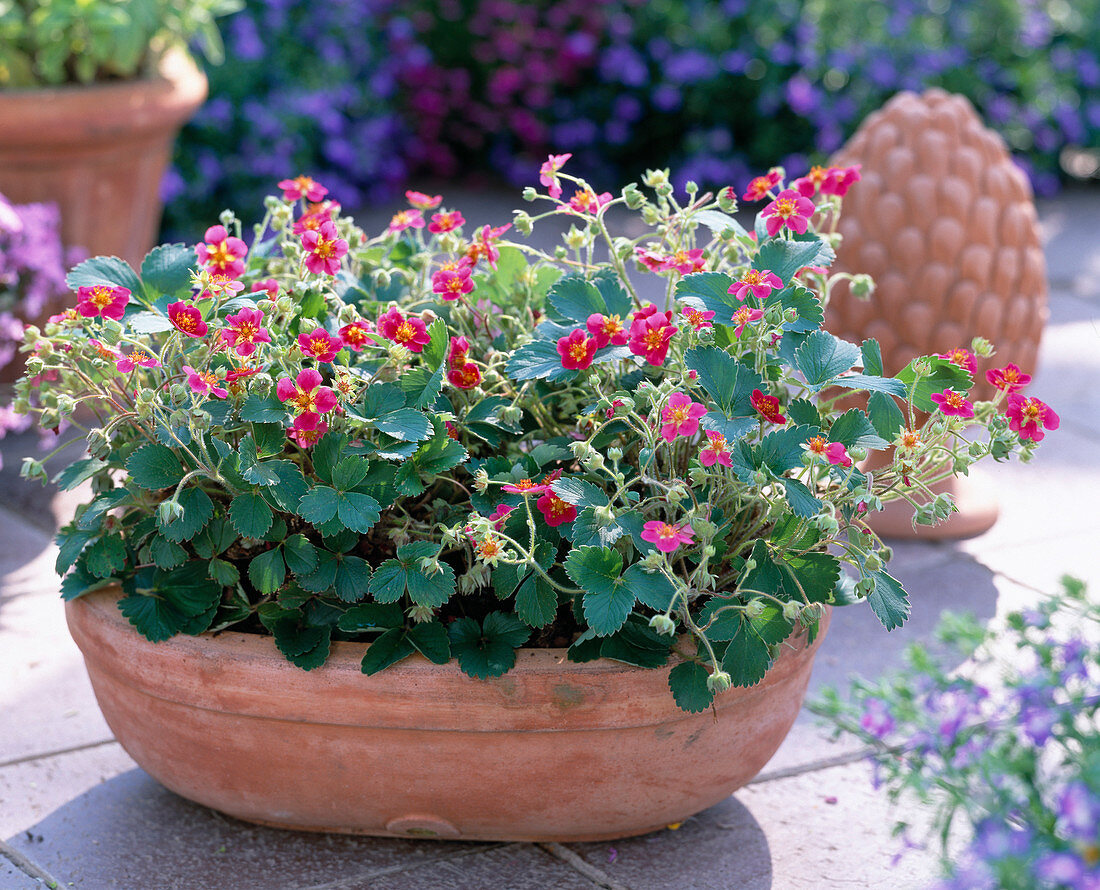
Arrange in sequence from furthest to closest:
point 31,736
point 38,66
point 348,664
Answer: point 38,66 → point 31,736 → point 348,664

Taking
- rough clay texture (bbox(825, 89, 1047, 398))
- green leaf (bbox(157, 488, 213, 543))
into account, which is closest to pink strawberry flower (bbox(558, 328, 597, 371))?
green leaf (bbox(157, 488, 213, 543))

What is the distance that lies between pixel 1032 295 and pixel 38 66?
244 cm

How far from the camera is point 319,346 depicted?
141 cm

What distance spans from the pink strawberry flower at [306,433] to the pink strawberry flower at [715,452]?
1.42 feet

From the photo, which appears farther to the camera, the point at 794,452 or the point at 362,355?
the point at 362,355

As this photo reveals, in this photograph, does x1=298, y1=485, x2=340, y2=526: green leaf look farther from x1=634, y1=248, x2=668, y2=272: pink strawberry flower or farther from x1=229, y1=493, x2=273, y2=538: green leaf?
x1=634, y1=248, x2=668, y2=272: pink strawberry flower

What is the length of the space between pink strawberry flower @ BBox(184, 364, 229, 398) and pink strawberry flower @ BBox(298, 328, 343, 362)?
0.33ft

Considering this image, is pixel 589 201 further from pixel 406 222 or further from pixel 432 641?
pixel 432 641

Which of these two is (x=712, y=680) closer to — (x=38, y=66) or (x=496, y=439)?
(x=496, y=439)

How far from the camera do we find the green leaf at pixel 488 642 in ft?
4.80

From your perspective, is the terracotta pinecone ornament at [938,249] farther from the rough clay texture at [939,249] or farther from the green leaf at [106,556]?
the green leaf at [106,556]

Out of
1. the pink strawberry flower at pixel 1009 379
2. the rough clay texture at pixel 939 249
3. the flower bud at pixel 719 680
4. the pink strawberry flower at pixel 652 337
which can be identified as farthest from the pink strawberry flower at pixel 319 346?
the rough clay texture at pixel 939 249

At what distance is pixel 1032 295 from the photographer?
2.59 m

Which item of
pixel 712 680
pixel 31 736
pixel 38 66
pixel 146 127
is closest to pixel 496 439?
pixel 712 680
